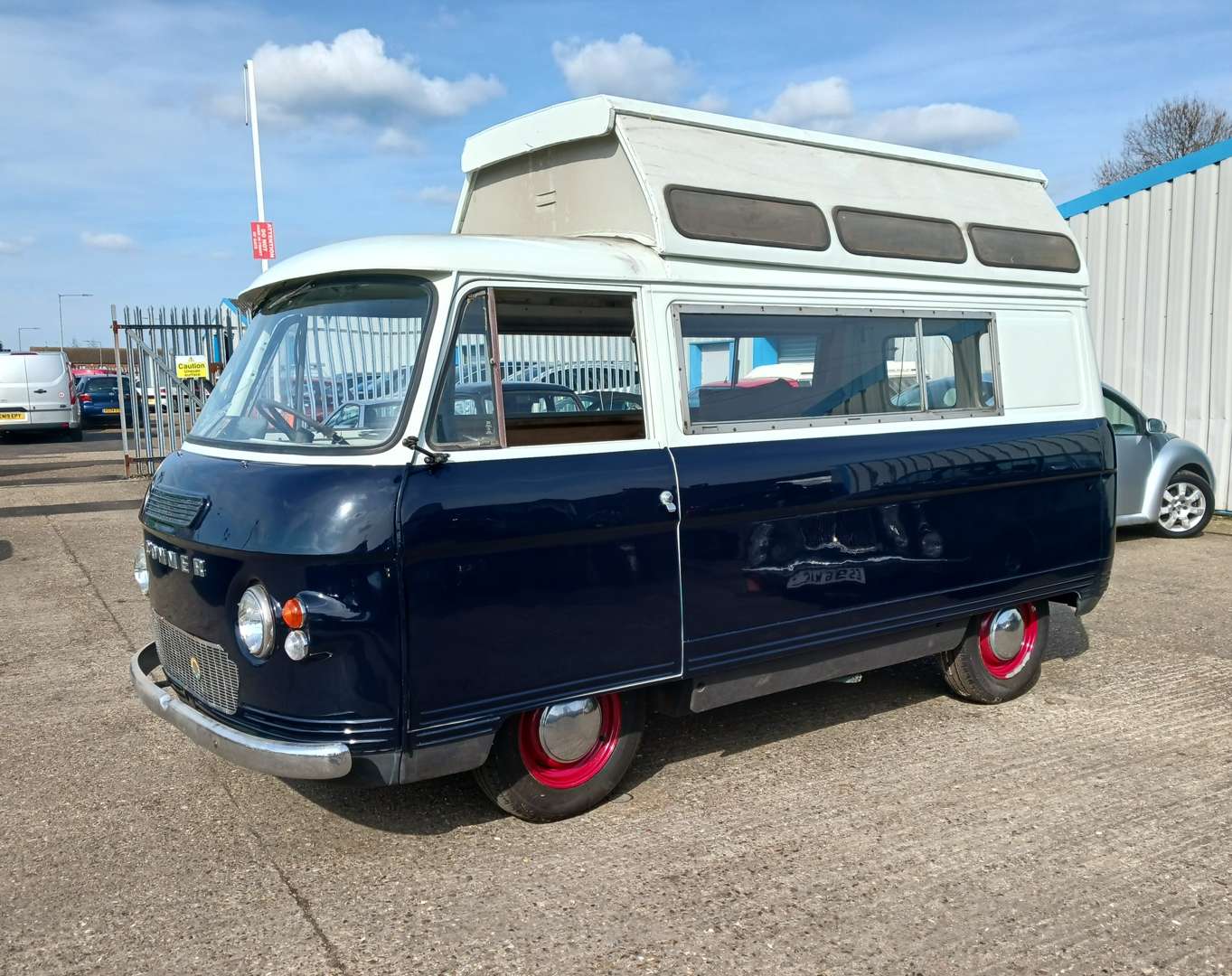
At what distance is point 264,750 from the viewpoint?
354 centimetres

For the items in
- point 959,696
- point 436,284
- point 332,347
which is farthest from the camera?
point 959,696

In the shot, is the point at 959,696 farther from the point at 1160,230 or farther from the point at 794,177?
the point at 1160,230

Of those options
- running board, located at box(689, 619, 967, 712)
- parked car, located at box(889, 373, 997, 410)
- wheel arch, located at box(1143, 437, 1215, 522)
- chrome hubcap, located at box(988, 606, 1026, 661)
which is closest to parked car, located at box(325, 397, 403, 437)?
running board, located at box(689, 619, 967, 712)

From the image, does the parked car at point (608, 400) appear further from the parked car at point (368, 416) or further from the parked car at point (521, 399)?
the parked car at point (368, 416)

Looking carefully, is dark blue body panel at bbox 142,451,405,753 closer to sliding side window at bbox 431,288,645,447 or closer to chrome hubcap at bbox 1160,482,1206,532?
sliding side window at bbox 431,288,645,447

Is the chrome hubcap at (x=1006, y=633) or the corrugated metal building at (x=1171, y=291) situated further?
the corrugated metal building at (x=1171, y=291)

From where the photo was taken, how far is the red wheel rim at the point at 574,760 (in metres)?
4.05

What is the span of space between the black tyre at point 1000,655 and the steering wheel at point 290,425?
10.8 ft

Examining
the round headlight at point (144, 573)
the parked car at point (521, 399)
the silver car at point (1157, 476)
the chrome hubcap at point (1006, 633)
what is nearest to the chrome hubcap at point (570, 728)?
the parked car at point (521, 399)

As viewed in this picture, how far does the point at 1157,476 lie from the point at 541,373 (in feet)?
26.1

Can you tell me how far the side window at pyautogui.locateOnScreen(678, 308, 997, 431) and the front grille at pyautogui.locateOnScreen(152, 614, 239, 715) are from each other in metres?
1.94

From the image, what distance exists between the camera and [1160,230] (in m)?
12.0

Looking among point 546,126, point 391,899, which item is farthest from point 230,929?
point 546,126

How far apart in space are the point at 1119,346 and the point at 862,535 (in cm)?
956
